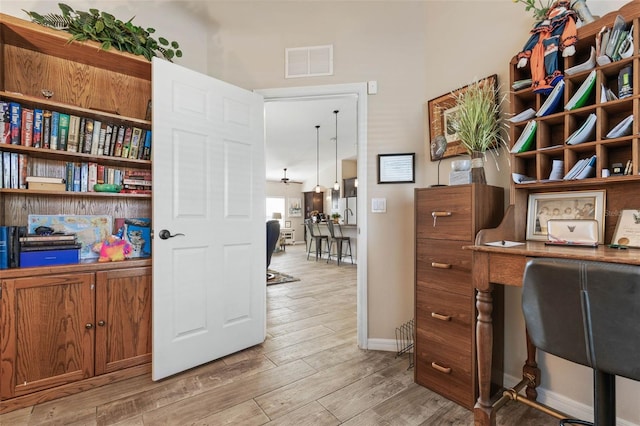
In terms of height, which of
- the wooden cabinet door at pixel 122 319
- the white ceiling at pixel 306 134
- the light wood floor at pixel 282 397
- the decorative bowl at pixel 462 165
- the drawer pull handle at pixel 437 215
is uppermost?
the white ceiling at pixel 306 134

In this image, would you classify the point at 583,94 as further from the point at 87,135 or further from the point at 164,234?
the point at 87,135

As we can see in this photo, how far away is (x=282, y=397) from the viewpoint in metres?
1.69

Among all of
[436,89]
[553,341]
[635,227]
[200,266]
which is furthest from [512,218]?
[200,266]

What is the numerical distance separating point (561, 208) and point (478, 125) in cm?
62

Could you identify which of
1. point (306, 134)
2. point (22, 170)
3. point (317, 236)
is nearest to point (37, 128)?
point (22, 170)

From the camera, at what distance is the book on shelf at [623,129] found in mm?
1217

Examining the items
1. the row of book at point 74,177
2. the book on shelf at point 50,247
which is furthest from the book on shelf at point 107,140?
the book on shelf at point 50,247

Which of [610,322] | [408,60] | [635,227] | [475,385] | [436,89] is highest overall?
[408,60]

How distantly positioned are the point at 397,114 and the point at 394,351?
1896mm

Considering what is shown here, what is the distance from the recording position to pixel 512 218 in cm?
157

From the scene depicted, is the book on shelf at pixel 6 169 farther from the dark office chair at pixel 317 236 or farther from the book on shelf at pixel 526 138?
the dark office chair at pixel 317 236

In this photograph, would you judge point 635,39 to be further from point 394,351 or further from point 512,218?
point 394,351

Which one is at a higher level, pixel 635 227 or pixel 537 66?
pixel 537 66

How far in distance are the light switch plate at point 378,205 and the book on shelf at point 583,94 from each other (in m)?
1.23
